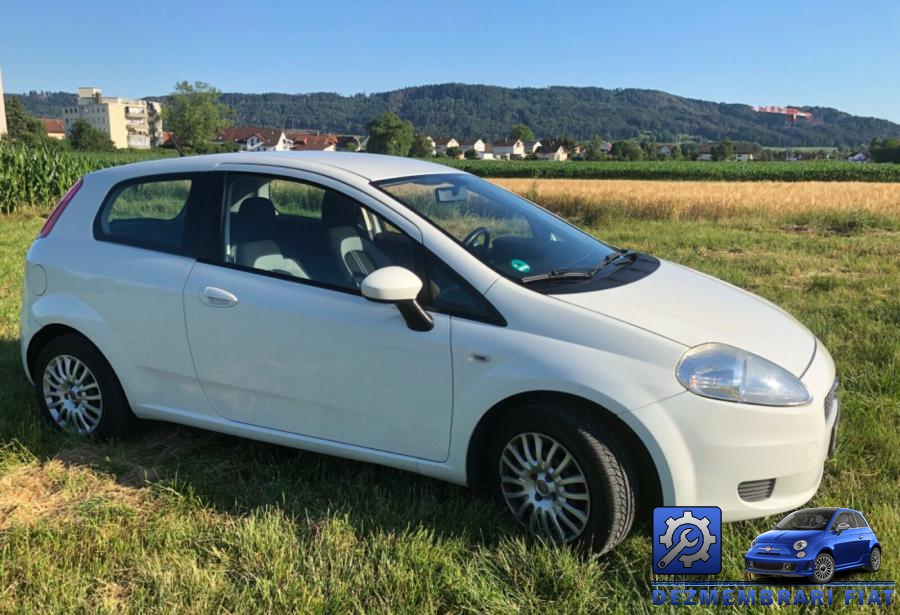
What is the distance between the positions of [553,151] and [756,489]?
135 metres

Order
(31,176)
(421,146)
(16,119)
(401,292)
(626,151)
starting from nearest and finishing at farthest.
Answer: (401,292)
(31,176)
(16,119)
(626,151)
(421,146)

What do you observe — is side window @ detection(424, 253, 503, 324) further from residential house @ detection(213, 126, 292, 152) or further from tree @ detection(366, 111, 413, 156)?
residential house @ detection(213, 126, 292, 152)

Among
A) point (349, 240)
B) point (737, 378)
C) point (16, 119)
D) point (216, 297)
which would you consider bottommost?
point (737, 378)

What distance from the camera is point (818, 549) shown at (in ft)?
8.66

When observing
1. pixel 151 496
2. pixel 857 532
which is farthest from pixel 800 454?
pixel 151 496

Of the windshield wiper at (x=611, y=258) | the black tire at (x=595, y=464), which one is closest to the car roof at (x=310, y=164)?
the windshield wiper at (x=611, y=258)

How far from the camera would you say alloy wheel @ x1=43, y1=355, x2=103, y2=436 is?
3.96 meters

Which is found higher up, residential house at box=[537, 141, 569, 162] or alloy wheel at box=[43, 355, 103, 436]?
residential house at box=[537, 141, 569, 162]

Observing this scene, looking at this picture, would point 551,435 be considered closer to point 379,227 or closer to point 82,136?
point 379,227

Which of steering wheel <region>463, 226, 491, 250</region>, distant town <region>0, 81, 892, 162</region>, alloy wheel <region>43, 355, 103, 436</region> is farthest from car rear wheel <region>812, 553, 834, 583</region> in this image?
distant town <region>0, 81, 892, 162</region>

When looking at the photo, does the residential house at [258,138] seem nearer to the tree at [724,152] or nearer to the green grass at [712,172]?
the tree at [724,152]

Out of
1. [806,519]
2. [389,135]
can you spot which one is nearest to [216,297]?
[806,519]

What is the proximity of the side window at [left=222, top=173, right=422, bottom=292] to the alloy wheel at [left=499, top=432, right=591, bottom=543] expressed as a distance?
3.14 ft

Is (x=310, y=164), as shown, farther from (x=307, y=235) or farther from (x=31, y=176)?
(x=31, y=176)
